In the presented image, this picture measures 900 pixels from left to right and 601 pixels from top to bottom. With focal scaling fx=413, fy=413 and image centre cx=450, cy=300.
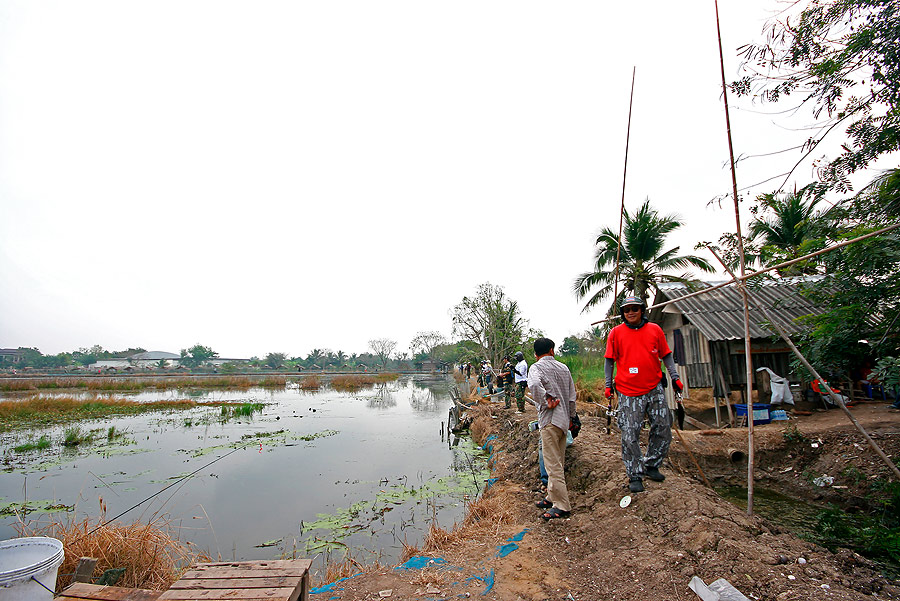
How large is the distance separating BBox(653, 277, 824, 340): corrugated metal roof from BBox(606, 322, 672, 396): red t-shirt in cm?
510

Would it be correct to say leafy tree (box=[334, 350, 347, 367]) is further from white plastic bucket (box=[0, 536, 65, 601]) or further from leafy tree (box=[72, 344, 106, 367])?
white plastic bucket (box=[0, 536, 65, 601])

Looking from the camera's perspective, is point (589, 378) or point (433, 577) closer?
point (433, 577)

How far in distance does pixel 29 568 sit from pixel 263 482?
7.02 m

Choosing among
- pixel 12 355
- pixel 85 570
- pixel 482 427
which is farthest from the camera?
pixel 12 355

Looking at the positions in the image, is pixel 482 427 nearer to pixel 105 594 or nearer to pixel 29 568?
pixel 105 594

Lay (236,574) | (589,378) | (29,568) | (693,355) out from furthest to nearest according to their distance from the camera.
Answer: (589,378)
(693,355)
(236,574)
(29,568)

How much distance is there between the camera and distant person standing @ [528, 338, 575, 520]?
4.01 metres

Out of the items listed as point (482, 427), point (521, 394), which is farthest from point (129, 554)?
point (482, 427)

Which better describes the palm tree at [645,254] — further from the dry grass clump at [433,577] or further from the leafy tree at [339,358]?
the leafy tree at [339,358]

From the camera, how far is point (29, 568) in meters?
2.33

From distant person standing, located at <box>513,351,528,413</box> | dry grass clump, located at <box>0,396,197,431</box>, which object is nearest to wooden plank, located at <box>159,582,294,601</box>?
distant person standing, located at <box>513,351,528,413</box>

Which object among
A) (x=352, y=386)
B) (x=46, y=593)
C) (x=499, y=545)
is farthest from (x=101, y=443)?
(x=352, y=386)

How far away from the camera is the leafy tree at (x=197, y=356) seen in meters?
82.5

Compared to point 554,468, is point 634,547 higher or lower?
lower
